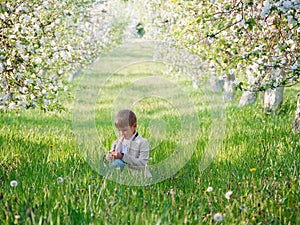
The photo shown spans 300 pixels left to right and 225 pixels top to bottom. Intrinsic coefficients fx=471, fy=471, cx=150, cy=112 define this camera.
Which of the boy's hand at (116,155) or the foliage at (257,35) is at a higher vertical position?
the foliage at (257,35)

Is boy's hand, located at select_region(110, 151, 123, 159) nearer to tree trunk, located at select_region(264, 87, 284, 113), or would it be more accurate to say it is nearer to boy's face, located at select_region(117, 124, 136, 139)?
boy's face, located at select_region(117, 124, 136, 139)

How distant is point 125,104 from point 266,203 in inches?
109

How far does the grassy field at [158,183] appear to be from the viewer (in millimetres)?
3061

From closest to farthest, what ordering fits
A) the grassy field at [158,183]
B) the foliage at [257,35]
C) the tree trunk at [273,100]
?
the grassy field at [158,183], the foliage at [257,35], the tree trunk at [273,100]

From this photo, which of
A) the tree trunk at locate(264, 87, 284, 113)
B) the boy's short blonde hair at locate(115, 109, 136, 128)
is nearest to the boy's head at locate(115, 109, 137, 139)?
the boy's short blonde hair at locate(115, 109, 136, 128)

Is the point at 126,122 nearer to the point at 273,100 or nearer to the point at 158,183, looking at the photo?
the point at 158,183

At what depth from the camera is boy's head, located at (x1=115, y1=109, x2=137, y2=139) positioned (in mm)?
4512

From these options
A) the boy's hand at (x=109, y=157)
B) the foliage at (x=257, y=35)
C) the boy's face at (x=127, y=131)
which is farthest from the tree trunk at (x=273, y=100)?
the boy's hand at (x=109, y=157)

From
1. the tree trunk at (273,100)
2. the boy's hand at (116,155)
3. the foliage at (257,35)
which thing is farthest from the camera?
the tree trunk at (273,100)

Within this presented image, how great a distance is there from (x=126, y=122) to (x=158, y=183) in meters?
0.75

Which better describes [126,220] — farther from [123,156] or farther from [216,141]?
[216,141]

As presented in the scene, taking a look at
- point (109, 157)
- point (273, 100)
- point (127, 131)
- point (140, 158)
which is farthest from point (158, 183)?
point (273, 100)

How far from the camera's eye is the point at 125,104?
18.8ft

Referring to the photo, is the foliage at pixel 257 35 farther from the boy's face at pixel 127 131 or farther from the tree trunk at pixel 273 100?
the tree trunk at pixel 273 100
